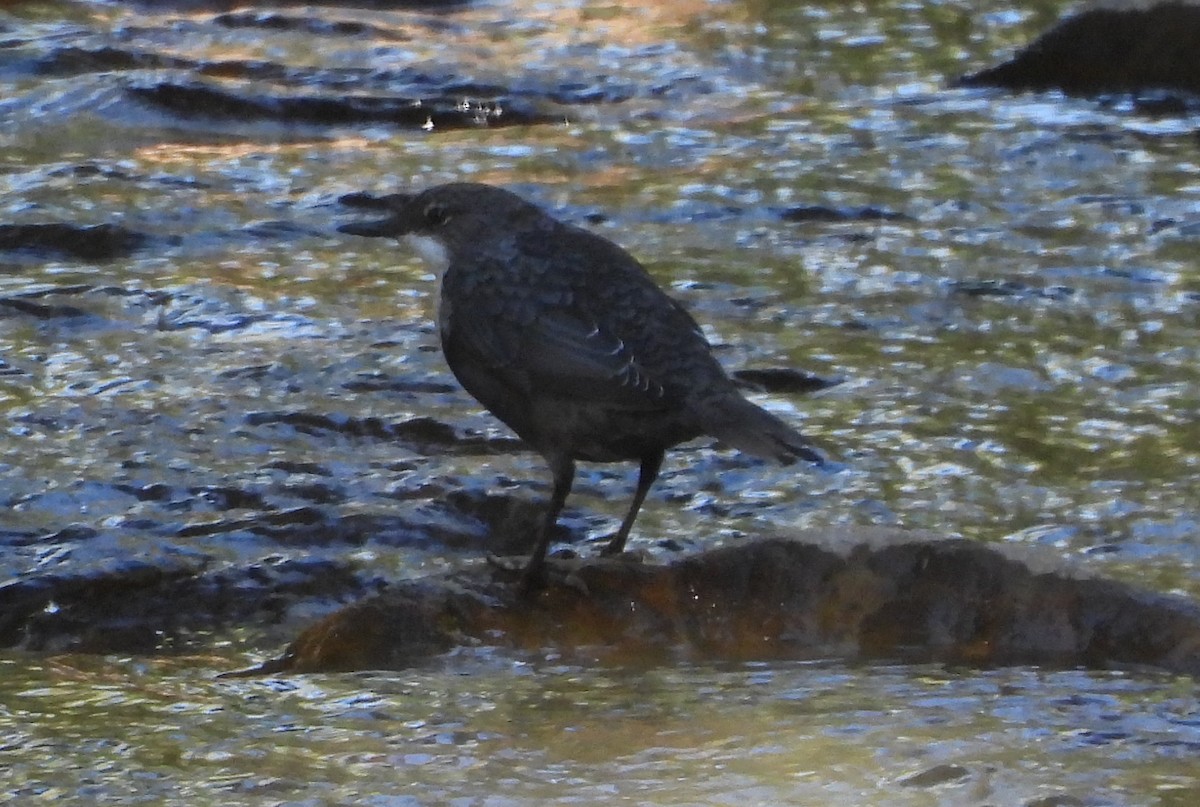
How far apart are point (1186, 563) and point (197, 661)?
2066 mm

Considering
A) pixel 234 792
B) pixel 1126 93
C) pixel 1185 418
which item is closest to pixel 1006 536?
pixel 1185 418

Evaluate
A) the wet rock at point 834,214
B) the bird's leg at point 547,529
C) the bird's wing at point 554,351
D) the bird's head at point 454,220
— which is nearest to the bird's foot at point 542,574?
the bird's leg at point 547,529

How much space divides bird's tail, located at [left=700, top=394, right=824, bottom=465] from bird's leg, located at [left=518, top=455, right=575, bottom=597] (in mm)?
361

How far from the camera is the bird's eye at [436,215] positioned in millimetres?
4879

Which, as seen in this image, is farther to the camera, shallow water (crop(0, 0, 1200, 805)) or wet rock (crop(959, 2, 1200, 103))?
wet rock (crop(959, 2, 1200, 103))

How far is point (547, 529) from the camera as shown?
165 inches

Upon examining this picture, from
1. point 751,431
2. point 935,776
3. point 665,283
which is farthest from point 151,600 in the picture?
point 665,283

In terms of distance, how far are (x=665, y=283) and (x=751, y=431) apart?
254 cm

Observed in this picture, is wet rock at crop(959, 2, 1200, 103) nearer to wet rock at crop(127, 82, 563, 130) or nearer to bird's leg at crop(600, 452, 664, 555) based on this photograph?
wet rock at crop(127, 82, 563, 130)

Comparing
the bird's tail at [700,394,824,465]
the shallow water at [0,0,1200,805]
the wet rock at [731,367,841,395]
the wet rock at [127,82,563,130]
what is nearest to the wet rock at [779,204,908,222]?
the shallow water at [0,0,1200,805]

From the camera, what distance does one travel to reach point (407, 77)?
31.0ft

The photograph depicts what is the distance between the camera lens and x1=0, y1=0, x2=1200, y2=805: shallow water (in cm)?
314

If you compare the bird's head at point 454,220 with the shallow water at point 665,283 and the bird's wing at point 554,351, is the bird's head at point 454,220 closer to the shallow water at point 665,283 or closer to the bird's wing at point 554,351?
the bird's wing at point 554,351

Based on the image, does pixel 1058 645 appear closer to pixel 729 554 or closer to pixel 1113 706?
pixel 1113 706
